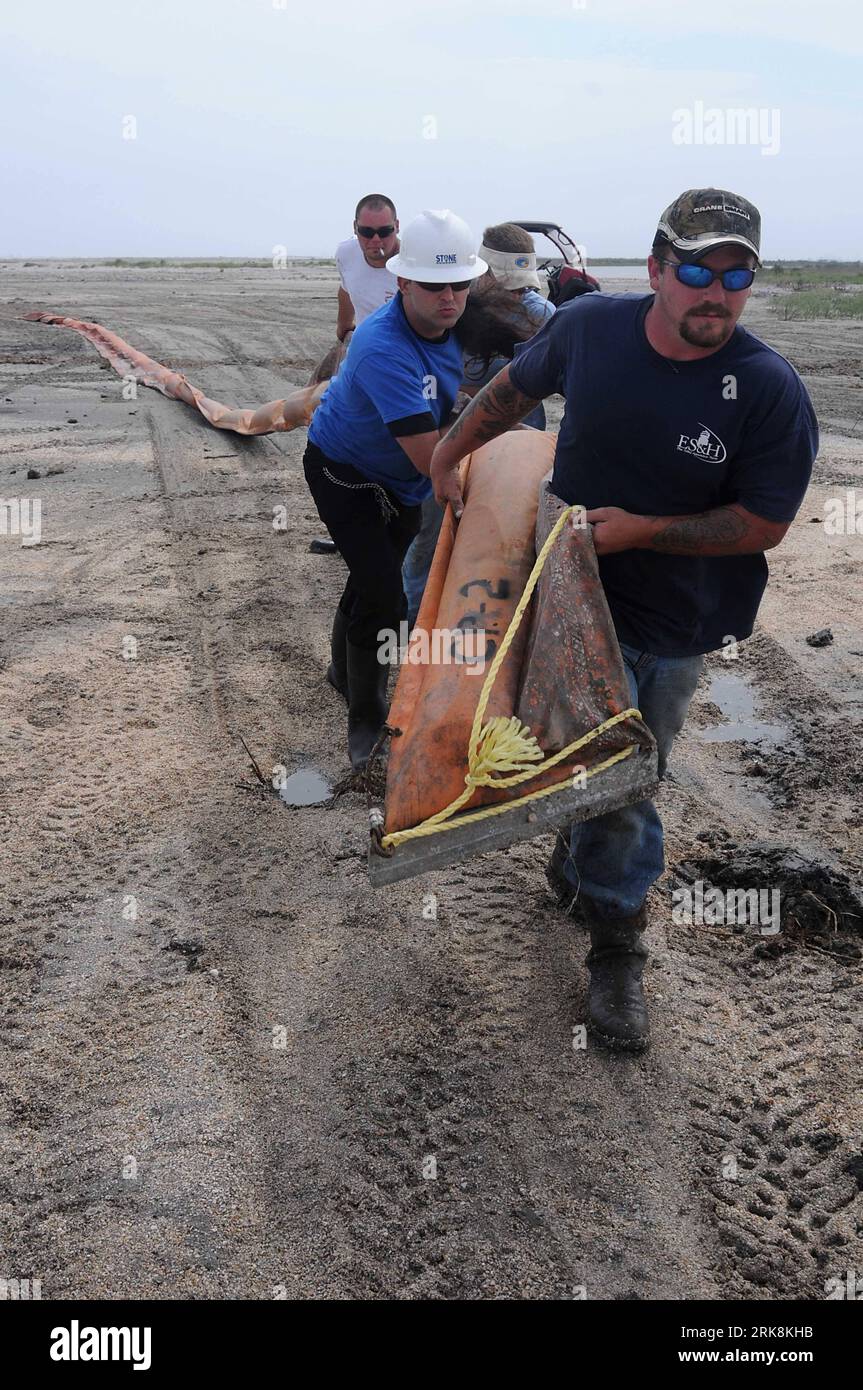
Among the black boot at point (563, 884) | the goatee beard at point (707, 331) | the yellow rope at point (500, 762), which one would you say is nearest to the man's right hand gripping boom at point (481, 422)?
the goatee beard at point (707, 331)

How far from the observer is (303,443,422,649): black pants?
4.23 m

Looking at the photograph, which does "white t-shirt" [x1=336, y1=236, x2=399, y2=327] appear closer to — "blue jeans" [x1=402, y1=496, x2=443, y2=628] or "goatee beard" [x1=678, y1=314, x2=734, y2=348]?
"blue jeans" [x1=402, y1=496, x2=443, y2=628]

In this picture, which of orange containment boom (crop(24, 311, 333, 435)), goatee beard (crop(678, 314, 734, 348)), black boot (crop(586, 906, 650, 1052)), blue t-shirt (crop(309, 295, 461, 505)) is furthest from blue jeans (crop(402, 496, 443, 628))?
orange containment boom (crop(24, 311, 333, 435))

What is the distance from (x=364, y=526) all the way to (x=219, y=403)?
27.7 ft

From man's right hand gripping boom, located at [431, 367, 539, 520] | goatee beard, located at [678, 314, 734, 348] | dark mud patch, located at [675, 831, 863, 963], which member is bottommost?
dark mud patch, located at [675, 831, 863, 963]

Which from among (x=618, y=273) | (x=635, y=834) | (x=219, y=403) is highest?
(x=618, y=273)

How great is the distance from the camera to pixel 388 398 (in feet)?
12.2

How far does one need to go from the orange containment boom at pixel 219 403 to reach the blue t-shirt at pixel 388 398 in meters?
3.09

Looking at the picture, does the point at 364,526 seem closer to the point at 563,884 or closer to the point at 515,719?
the point at 563,884

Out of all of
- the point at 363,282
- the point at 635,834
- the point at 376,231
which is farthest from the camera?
the point at 363,282

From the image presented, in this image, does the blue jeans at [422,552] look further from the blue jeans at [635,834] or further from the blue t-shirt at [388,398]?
the blue jeans at [635,834]

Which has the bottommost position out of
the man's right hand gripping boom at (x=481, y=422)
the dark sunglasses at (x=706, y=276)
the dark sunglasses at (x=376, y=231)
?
the man's right hand gripping boom at (x=481, y=422)

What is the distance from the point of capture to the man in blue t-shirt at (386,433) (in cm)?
368

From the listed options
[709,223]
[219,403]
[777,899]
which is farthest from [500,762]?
[219,403]
